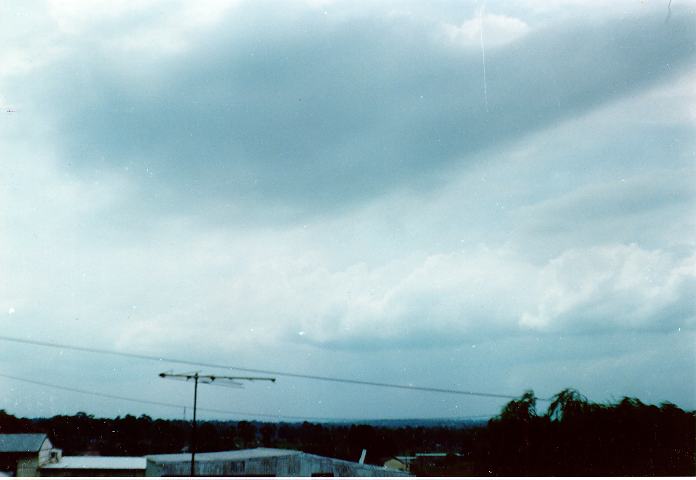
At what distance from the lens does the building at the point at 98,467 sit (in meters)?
33.9

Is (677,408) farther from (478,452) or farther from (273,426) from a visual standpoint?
(273,426)

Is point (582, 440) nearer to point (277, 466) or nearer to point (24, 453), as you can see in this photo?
point (277, 466)

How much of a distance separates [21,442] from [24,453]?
1.26 meters

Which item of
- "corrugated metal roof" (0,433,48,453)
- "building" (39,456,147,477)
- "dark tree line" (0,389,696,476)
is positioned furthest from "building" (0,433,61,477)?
"dark tree line" (0,389,696,476)

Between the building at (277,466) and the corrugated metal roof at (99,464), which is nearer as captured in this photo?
the building at (277,466)

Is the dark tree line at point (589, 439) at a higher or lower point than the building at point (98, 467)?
higher

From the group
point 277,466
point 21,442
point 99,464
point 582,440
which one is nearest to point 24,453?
point 21,442

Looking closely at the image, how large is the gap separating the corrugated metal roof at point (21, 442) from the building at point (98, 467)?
139 cm

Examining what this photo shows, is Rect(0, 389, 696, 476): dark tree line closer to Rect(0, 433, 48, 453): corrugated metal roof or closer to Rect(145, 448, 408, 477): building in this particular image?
Rect(145, 448, 408, 477): building

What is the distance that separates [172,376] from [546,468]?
15833mm

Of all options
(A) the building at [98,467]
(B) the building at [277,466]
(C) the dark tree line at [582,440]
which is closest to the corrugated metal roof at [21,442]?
(A) the building at [98,467]

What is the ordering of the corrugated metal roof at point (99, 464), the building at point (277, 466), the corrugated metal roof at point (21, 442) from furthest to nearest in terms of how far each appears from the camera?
the corrugated metal roof at point (21, 442) → the corrugated metal roof at point (99, 464) → the building at point (277, 466)

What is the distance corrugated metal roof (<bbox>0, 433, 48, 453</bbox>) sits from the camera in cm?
3672

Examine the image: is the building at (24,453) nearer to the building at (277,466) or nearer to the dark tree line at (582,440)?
the building at (277,466)
